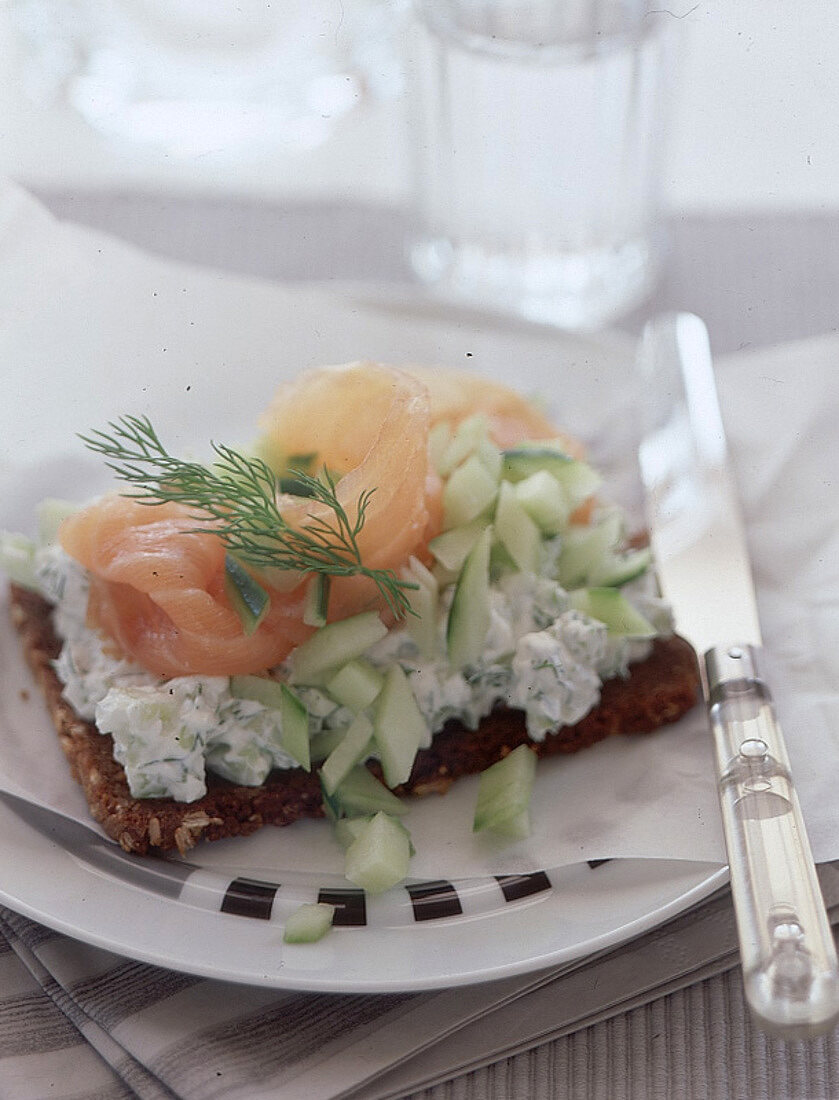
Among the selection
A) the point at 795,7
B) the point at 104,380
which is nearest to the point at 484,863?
the point at 104,380

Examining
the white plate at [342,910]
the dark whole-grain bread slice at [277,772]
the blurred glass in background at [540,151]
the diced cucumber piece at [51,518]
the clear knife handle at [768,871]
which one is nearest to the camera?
the clear knife handle at [768,871]

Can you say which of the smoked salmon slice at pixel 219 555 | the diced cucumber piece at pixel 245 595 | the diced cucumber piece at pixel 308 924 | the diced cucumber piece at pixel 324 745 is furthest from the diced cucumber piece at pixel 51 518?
the diced cucumber piece at pixel 308 924

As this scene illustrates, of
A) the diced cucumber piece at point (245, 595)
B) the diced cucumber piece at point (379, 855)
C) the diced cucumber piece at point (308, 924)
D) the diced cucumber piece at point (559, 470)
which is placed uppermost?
the diced cucumber piece at point (559, 470)

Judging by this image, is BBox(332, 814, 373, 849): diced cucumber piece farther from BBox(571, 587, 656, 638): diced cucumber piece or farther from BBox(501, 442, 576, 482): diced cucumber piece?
BBox(501, 442, 576, 482): diced cucumber piece

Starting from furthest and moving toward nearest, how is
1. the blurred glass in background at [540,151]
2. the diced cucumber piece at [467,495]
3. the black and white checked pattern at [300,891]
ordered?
1. the blurred glass in background at [540,151]
2. the diced cucumber piece at [467,495]
3. the black and white checked pattern at [300,891]

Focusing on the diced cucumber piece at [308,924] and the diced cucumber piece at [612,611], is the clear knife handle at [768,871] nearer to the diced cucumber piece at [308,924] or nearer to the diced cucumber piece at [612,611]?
the diced cucumber piece at [612,611]

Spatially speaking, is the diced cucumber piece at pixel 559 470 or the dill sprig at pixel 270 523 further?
the diced cucumber piece at pixel 559 470

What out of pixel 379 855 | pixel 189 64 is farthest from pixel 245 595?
pixel 189 64

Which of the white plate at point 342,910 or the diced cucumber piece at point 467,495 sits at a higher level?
the diced cucumber piece at point 467,495
